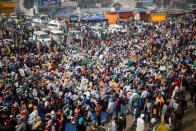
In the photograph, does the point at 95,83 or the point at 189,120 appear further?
the point at 95,83

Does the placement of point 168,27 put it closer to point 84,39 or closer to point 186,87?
point 84,39

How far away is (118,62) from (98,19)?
28.5 meters

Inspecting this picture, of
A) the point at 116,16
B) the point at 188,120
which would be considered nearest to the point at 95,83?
the point at 188,120

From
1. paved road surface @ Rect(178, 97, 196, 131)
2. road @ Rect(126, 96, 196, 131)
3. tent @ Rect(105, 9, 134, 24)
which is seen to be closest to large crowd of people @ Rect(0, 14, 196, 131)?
road @ Rect(126, 96, 196, 131)

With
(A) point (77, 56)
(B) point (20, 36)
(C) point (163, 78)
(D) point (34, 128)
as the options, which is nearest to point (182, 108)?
(C) point (163, 78)

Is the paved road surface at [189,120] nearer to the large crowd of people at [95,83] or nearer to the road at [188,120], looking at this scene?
the road at [188,120]

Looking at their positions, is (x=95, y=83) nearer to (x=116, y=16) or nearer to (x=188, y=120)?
(x=188, y=120)

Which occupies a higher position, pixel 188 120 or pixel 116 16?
pixel 116 16

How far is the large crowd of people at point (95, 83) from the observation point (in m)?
14.1

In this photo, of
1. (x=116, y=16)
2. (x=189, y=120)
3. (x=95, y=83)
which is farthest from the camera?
(x=116, y=16)

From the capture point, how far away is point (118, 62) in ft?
88.6

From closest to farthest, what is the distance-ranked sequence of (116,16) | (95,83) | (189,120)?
(189,120)
(95,83)
(116,16)

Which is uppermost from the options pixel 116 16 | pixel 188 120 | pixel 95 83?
pixel 116 16

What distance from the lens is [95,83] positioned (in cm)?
2081
